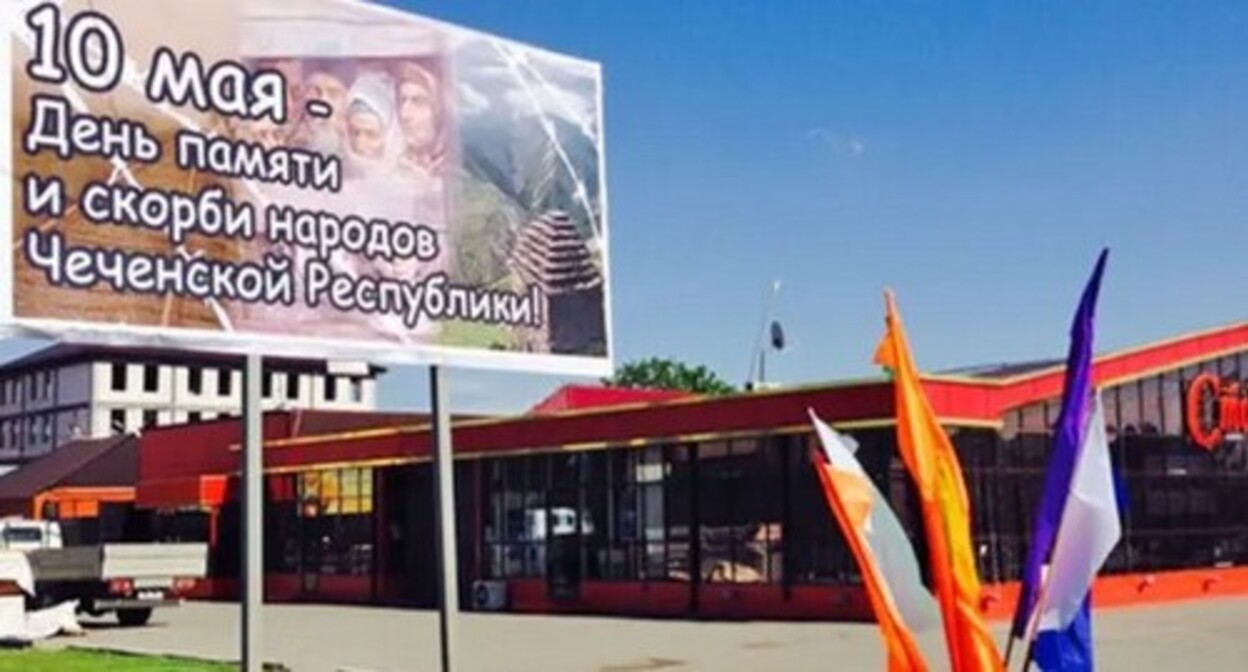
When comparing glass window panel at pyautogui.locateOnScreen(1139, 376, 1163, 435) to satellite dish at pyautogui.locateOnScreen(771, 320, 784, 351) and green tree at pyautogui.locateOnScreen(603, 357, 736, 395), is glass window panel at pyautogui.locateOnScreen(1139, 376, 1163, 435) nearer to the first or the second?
satellite dish at pyautogui.locateOnScreen(771, 320, 784, 351)

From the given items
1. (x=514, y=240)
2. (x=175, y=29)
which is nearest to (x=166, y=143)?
(x=175, y=29)

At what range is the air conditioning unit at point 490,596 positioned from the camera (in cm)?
3681

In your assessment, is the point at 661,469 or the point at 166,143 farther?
the point at 661,469

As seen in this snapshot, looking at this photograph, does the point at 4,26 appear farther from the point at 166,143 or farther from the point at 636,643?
the point at 636,643

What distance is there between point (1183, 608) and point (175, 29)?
958 inches

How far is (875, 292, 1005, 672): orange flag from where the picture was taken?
18.0 ft

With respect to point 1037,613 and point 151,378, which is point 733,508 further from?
point 151,378

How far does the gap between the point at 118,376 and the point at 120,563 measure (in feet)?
252

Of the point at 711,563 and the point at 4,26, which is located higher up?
the point at 4,26

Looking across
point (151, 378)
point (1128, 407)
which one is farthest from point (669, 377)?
point (1128, 407)

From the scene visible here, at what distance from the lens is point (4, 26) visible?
10.8 metres

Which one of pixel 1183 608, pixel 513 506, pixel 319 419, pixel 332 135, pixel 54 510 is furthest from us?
pixel 54 510

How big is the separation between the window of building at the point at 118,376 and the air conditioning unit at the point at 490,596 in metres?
74.2

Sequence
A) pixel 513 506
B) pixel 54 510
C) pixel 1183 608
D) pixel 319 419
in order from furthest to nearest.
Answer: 1. pixel 54 510
2. pixel 319 419
3. pixel 513 506
4. pixel 1183 608
